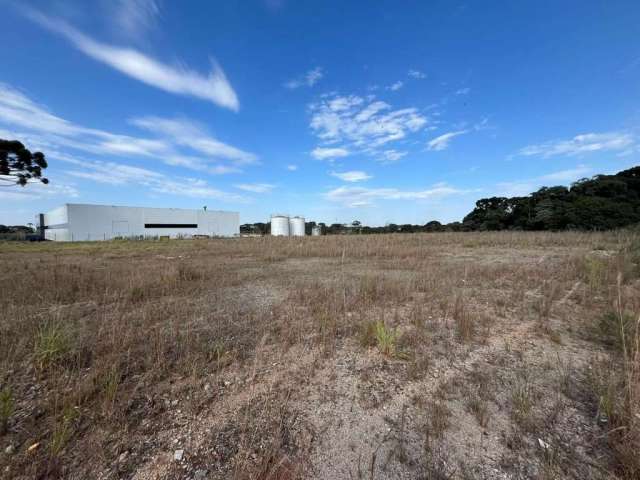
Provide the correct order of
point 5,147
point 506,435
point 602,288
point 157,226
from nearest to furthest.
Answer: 1. point 506,435
2. point 602,288
3. point 5,147
4. point 157,226

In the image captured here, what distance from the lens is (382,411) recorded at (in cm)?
181

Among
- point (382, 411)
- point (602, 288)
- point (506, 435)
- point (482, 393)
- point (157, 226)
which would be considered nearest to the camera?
point (506, 435)

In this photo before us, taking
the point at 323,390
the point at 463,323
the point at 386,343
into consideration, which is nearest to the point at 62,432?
the point at 323,390

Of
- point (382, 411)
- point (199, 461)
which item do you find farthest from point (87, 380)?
point (382, 411)

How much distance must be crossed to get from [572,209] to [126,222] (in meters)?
55.0

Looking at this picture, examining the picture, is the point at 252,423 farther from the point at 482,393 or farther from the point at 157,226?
the point at 157,226

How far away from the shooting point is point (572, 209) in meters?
23.2

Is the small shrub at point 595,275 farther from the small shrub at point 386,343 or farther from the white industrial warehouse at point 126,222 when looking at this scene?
the white industrial warehouse at point 126,222

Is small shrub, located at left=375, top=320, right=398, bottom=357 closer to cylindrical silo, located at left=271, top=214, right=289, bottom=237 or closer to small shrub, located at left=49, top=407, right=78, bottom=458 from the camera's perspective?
small shrub, located at left=49, top=407, right=78, bottom=458

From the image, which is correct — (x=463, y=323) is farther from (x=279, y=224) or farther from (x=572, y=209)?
(x=279, y=224)

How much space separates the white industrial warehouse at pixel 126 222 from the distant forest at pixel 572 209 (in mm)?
24011

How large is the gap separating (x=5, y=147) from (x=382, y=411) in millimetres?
28283

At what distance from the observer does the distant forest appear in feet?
70.2

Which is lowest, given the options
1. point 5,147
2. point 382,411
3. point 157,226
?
point 382,411
